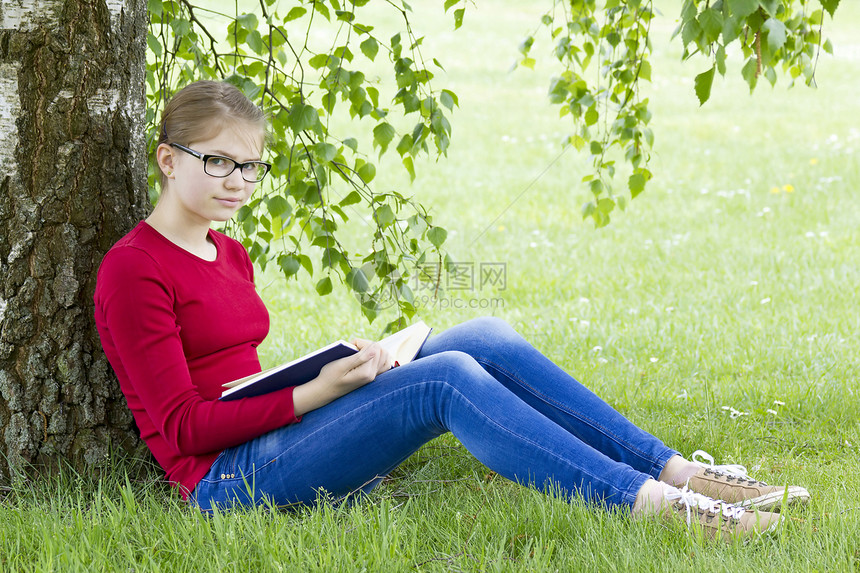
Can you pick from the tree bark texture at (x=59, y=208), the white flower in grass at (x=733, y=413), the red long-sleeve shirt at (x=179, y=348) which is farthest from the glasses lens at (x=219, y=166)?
the white flower in grass at (x=733, y=413)

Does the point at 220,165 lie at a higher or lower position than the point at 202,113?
lower

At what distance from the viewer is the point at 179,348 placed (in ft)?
5.99

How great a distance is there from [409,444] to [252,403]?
37 centimetres

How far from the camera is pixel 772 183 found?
23.9 feet

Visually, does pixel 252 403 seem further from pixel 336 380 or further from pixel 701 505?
pixel 701 505

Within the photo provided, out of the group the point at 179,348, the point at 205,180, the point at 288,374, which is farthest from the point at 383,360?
the point at 205,180

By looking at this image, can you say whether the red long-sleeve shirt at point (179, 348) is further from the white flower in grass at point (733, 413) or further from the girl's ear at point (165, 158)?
the white flower in grass at point (733, 413)

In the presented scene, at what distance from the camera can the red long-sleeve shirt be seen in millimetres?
1800

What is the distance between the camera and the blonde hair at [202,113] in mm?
1932

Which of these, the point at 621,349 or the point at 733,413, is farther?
the point at 621,349

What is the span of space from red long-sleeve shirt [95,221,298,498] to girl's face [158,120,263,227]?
0.10 meters

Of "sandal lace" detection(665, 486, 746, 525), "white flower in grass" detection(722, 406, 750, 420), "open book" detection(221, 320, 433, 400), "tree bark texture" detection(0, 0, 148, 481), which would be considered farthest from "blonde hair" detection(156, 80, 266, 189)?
"white flower in grass" detection(722, 406, 750, 420)

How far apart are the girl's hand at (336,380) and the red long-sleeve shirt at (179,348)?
0.10 ft

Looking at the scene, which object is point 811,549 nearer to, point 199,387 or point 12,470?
point 199,387
